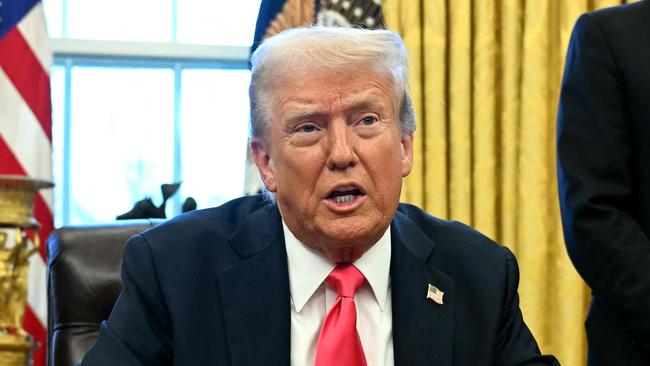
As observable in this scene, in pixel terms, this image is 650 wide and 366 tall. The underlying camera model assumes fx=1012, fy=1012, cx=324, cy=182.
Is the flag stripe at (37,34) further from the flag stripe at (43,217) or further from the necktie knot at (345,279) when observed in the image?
the necktie knot at (345,279)

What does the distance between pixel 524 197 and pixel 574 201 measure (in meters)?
1.44

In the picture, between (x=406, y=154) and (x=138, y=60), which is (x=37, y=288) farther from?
(x=406, y=154)

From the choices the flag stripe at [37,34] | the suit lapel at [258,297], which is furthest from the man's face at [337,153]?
the flag stripe at [37,34]

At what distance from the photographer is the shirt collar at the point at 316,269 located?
2.07 meters

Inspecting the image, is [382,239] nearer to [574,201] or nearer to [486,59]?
[574,201]

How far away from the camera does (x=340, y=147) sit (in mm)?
1949

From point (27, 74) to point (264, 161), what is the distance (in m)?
1.83

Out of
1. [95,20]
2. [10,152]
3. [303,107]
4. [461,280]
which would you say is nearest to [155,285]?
[303,107]

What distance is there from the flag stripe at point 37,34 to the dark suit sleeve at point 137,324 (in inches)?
70.4

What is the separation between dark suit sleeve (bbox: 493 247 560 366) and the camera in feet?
6.81

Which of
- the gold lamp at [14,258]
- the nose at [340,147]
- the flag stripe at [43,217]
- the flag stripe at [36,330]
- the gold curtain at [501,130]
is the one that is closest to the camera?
the gold lamp at [14,258]

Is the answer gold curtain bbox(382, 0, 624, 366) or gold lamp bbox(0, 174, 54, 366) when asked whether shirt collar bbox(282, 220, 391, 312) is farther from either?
gold curtain bbox(382, 0, 624, 366)

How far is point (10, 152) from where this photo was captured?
3602 mm

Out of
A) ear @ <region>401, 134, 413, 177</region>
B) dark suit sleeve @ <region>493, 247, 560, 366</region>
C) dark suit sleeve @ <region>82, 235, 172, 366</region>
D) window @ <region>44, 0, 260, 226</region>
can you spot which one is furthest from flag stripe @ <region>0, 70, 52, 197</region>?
dark suit sleeve @ <region>493, 247, 560, 366</region>
